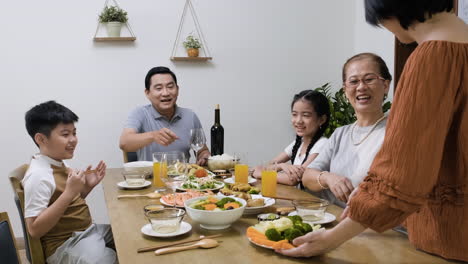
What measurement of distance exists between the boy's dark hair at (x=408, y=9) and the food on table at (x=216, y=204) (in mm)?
726

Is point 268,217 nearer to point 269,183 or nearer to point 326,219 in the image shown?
point 326,219

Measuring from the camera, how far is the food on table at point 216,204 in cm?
135

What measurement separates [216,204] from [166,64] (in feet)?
8.18

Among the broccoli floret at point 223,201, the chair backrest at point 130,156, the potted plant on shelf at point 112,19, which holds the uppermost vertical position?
the potted plant on shelf at point 112,19

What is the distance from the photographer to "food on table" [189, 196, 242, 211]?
4.43 feet

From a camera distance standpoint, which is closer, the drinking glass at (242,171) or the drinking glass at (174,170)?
the drinking glass at (174,170)

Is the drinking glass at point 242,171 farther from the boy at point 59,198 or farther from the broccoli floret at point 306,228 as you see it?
the broccoli floret at point 306,228

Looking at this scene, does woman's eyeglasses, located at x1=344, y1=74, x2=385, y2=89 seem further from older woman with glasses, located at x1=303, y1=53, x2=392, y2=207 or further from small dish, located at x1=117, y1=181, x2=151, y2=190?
small dish, located at x1=117, y1=181, x2=151, y2=190

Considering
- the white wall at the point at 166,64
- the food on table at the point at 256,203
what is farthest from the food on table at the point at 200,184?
the white wall at the point at 166,64

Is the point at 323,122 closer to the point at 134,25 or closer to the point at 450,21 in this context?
the point at 450,21

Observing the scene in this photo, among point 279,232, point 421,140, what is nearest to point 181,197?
point 279,232

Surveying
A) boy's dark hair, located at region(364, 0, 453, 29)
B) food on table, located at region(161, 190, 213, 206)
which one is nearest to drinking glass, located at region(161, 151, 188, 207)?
food on table, located at region(161, 190, 213, 206)

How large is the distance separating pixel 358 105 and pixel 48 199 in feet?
4.51

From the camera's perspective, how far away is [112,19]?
3441 mm
